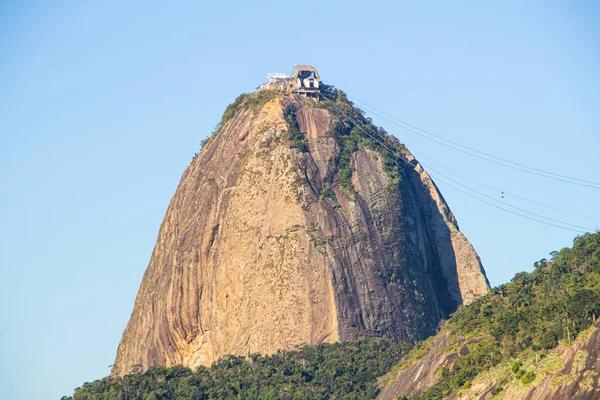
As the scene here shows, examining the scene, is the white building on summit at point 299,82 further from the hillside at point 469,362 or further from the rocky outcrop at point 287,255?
the hillside at point 469,362

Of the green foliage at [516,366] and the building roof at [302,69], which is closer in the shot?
the green foliage at [516,366]

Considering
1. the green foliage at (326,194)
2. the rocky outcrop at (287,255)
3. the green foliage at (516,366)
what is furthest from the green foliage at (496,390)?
the green foliage at (326,194)

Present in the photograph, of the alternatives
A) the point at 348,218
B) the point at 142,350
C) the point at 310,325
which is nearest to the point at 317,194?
the point at 348,218

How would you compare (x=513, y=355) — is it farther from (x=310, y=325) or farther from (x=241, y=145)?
(x=241, y=145)

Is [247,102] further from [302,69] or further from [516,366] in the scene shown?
[516,366]

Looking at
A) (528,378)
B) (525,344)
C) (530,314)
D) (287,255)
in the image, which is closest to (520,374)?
(528,378)

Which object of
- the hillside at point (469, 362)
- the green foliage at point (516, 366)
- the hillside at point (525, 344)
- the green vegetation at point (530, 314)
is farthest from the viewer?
the green vegetation at point (530, 314)
